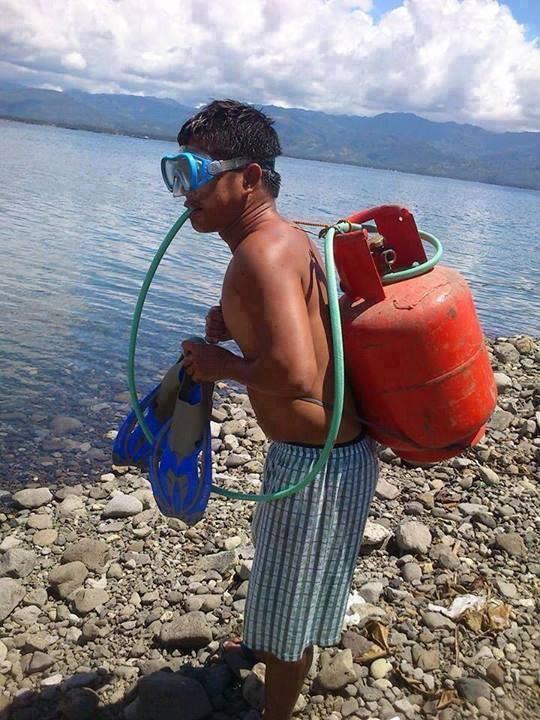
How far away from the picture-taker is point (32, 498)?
19.6 feet

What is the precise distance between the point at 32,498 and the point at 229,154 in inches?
164

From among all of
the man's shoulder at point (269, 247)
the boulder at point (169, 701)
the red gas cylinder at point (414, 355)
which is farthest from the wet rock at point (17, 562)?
the man's shoulder at point (269, 247)

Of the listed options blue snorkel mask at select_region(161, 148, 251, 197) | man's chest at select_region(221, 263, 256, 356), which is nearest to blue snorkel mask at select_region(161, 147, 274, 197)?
blue snorkel mask at select_region(161, 148, 251, 197)

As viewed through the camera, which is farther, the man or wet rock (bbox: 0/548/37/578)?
wet rock (bbox: 0/548/37/578)

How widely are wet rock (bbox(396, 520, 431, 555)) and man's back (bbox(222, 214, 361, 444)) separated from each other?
2224mm

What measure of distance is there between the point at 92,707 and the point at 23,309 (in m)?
9.24

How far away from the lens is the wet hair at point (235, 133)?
2.80 meters

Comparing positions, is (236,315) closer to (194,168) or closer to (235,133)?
(194,168)

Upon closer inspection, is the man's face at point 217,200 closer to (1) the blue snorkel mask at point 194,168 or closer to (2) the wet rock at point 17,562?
(1) the blue snorkel mask at point 194,168

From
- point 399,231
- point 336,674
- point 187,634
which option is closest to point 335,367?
point 399,231

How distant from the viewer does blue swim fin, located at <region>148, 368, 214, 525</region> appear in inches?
116

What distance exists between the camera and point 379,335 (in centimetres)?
267

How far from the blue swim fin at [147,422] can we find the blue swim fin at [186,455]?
0.31ft

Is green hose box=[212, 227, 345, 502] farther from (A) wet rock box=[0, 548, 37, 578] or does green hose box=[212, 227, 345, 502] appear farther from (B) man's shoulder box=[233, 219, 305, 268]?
(A) wet rock box=[0, 548, 37, 578]
